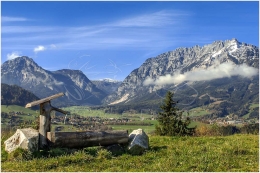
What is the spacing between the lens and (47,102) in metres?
19.2

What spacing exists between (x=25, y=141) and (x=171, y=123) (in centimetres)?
2357

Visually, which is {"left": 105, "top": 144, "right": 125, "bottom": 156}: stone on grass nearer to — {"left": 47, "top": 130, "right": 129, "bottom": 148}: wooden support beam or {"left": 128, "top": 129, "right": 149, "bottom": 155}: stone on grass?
{"left": 47, "top": 130, "right": 129, "bottom": 148}: wooden support beam

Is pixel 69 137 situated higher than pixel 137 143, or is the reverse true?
pixel 69 137

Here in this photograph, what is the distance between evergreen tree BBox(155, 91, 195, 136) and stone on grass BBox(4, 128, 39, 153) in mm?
19407

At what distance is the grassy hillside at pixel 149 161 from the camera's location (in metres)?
14.3

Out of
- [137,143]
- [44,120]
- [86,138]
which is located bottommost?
[137,143]

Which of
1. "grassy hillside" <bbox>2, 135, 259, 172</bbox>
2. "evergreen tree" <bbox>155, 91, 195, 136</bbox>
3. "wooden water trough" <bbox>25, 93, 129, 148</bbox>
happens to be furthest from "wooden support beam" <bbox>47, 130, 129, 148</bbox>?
"evergreen tree" <bbox>155, 91, 195, 136</bbox>

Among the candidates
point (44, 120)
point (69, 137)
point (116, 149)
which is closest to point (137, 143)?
point (116, 149)

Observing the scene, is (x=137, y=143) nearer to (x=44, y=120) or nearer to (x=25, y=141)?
(x=44, y=120)

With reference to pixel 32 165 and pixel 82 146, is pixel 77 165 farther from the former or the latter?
pixel 82 146

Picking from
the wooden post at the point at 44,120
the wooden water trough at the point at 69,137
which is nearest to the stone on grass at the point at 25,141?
the wooden post at the point at 44,120

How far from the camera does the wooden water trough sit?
58.5 ft

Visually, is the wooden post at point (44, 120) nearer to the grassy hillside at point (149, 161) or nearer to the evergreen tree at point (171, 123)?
the grassy hillside at point (149, 161)

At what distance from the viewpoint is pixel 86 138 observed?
18516mm
